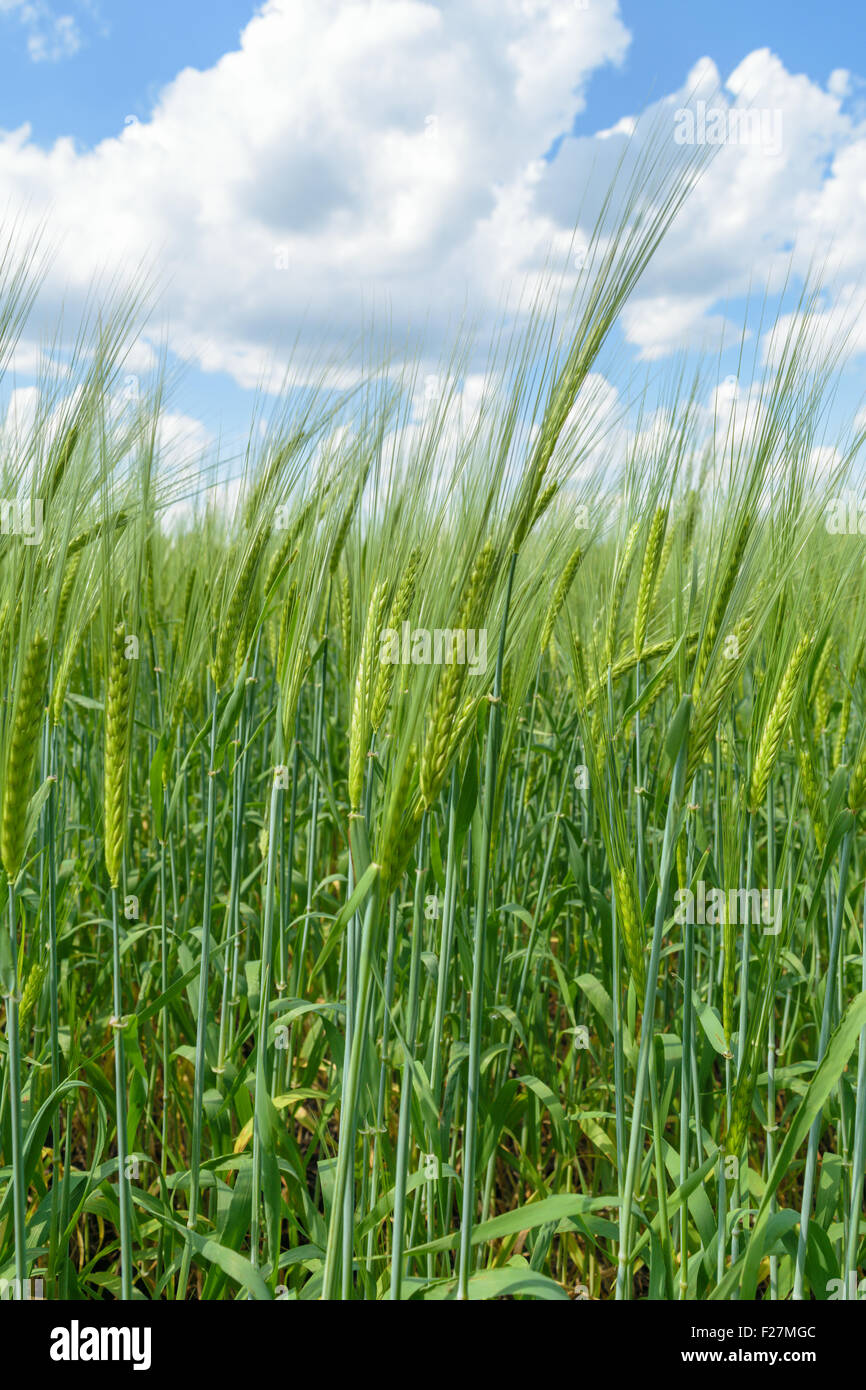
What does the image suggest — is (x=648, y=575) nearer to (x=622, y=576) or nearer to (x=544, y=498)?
(x=622, y=576)

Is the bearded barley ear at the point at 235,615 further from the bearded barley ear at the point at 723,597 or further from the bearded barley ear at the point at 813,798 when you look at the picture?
the bearded barley ear at the point at 813,798

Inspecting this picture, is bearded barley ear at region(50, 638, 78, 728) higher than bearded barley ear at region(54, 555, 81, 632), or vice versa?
bearded barley ear at region(54, 555, 81, 632)

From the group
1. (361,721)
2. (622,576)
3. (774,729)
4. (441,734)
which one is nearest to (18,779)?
(361,721)

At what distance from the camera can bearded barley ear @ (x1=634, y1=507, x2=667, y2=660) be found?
1.71 m

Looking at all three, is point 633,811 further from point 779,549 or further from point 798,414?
point 798,414

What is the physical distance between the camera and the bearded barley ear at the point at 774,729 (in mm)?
1352

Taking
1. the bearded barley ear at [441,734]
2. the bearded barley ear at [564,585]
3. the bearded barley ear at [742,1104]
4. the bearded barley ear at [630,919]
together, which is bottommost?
the bearded barley ear at [742,1104]

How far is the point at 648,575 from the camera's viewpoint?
5.67 feet

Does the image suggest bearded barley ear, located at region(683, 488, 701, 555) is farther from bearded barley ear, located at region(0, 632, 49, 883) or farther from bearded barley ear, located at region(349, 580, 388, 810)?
bearded barley ear, located at region(0, 632, 49, 883)

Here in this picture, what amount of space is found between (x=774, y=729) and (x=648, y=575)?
19.7 inches

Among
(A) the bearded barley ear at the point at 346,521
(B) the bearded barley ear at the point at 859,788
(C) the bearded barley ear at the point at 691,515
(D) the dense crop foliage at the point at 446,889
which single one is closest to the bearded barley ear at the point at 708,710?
(D) the dense crop foliage at the point at 446,889

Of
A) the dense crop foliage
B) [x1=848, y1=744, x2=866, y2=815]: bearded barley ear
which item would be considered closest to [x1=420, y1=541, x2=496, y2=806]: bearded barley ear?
the dense crop foliage

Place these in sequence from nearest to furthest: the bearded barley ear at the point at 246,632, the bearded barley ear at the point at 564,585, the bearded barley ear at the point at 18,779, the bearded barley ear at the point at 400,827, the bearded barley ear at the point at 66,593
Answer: the bearded barley ear at the point at 400,827 → the bearded barley ear at the point at 18,779 → the bearded barley ear at the point at 66,593 → the bearded barley ear at the point at 246,632 → the bearded barley ear at the point at 564,585
